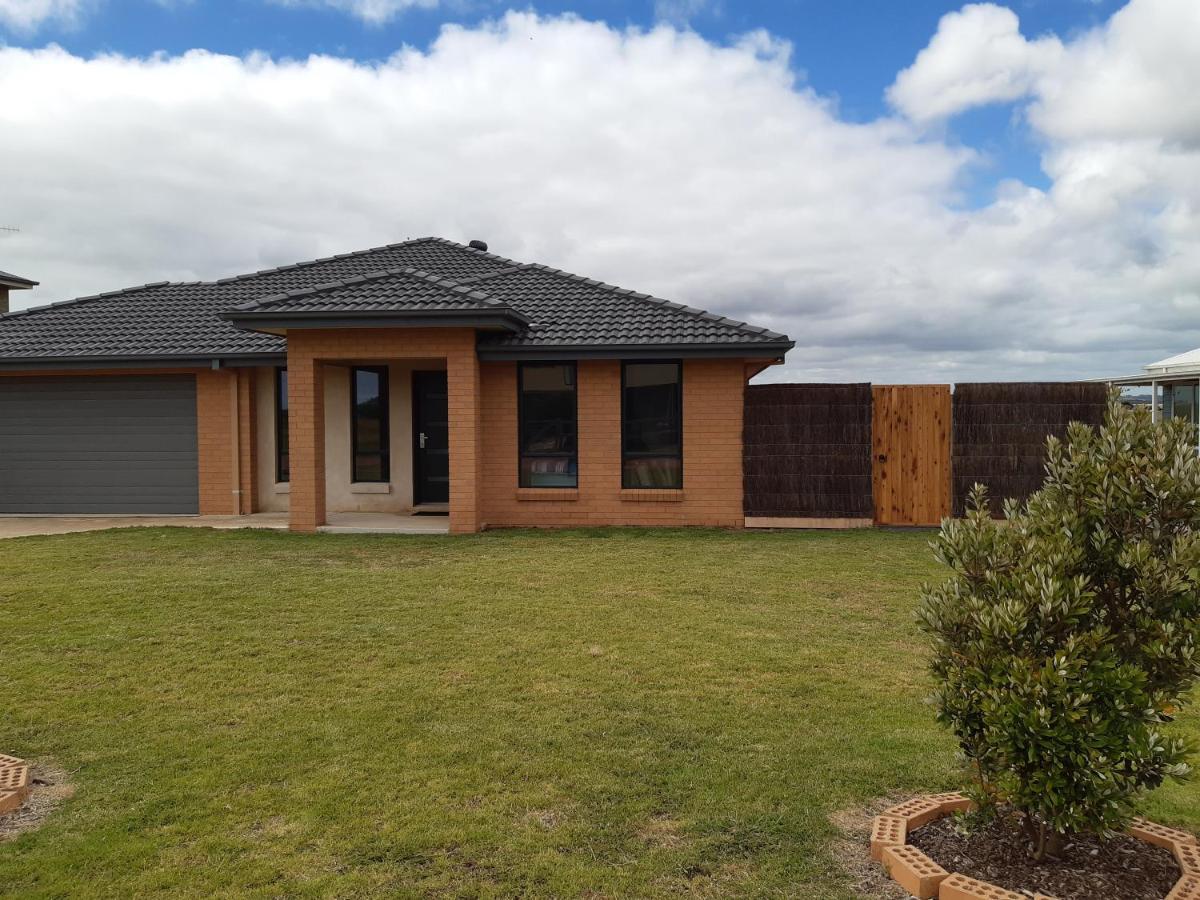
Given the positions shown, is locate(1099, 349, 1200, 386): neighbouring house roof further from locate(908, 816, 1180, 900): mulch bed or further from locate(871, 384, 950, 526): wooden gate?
locate(908, 816, 1180, 900): mulch bed

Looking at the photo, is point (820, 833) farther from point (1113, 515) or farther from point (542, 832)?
point (1113, 515)

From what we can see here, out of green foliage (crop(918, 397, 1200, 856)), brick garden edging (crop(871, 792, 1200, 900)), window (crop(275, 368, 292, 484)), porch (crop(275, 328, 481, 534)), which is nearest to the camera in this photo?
green foliage (crop(918, 397, 1200, 856))

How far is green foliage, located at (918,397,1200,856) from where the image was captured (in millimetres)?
3166

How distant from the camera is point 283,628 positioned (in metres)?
7.55

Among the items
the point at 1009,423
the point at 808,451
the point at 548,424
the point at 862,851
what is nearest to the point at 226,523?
the point at 548,424

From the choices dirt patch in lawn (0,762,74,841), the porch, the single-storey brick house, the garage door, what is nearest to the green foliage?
dirt patch in lawn (0,762,74,841)

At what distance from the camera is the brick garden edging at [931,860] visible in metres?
3.30

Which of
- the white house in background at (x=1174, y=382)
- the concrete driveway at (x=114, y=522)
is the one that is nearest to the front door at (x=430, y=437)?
the concrete driveway at (x=114, y=522)

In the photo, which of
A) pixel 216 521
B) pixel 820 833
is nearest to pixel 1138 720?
pixel 820 833

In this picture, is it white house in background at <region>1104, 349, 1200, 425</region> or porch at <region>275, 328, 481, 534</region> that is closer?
porch at <region>275, 328, 481, 534</region>

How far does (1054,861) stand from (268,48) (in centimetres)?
1325

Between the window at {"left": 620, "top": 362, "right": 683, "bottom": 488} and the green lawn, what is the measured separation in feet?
14.6

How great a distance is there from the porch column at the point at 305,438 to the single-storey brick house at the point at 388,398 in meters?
0.03

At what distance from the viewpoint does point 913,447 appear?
14070mm
